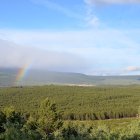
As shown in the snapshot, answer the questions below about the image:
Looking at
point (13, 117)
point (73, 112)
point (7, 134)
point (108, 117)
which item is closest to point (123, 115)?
point (108, 117)

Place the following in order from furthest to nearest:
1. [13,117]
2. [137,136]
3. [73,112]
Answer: [73,112] → [13,117] → [137,136]

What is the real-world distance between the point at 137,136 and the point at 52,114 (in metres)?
31.0

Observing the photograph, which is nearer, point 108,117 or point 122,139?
point 122,139

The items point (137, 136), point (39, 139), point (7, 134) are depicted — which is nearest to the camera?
point (7, 134)

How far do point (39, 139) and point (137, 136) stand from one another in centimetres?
1000

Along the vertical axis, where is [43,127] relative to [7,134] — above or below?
below

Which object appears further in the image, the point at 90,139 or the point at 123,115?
the point at 123,115

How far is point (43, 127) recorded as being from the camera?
6075 cm

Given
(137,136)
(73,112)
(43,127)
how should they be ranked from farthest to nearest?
(73,112)
(43,127)
(137,136)

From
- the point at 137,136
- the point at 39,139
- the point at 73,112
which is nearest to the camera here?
the point at 39,139

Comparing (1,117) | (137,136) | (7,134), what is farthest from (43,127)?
(7,134)

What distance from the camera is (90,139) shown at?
29203mm

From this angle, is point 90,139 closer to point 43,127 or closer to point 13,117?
point 43,127

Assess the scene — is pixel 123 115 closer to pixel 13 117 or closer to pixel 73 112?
pixel 73 112
